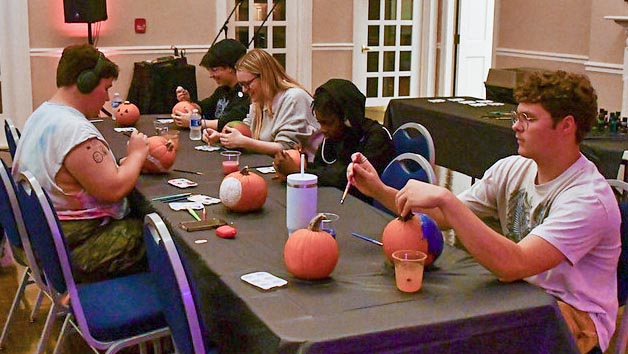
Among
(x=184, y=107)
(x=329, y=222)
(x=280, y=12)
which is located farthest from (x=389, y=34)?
(x=329, y=222)

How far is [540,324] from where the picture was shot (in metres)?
1.89

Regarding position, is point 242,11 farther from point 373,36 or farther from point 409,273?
point 409,273

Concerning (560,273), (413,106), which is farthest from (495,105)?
(560,273)

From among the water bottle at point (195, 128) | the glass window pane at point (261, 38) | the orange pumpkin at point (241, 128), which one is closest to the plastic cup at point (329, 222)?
the orange pumpkin at point (241, 128)

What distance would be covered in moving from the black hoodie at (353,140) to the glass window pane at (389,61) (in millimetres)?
6584

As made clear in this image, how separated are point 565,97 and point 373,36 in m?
7.63

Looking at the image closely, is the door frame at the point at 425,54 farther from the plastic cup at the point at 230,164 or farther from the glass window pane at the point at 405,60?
the plastic cup at the point at 230,164

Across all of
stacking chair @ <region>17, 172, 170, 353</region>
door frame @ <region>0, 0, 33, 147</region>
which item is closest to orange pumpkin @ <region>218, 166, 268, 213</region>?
stacking chair @ <region>17, 172, 170, 353</region>

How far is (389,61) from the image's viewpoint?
983 cm

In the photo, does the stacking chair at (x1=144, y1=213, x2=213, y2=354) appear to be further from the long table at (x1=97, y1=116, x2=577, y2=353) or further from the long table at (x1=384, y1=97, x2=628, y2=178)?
the long table at (x1=384, y1=97, x2=628, y2=178)

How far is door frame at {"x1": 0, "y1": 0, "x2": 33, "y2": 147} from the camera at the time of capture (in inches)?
293

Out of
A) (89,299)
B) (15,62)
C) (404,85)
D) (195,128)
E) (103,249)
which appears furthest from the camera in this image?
(404,85)

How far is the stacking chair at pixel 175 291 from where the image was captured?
6.03 feet

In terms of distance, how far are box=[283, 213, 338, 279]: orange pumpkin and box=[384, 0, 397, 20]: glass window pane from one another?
7970 mm
